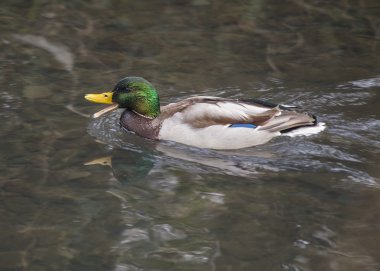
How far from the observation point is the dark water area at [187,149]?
650 centimetres

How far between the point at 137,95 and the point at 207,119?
94cm

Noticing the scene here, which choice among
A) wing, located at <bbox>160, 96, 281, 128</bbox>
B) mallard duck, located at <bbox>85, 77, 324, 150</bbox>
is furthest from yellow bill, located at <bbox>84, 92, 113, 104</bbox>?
wing, located at <bbox>160, 96, 281, 128</bbox>

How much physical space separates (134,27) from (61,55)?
1.45 m

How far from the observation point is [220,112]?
28.0 feet

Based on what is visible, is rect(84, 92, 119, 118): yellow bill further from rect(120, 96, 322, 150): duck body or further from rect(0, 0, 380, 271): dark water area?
rect(120, 96, 322, 150): duck body

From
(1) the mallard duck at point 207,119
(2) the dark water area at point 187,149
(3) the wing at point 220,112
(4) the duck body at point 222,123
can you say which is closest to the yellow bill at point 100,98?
(1) the mallard duck at point 207,119

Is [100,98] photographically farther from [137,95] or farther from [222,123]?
[222,123]

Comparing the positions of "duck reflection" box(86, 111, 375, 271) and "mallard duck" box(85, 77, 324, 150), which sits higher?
"mallard duck" box(85, 77, 324, 150)

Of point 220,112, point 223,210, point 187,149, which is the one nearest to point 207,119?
point 220,112

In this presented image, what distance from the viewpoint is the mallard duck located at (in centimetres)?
850

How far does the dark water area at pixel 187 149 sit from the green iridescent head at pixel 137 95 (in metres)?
0.38

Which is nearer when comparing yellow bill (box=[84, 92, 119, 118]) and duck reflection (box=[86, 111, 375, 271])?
duck reflection (box=[86, 111, 375, 271])

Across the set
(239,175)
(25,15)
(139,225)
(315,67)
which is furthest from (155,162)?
(25,15)

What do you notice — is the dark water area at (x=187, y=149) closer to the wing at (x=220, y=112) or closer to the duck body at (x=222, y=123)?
the duck body at (x=222, y=123)
